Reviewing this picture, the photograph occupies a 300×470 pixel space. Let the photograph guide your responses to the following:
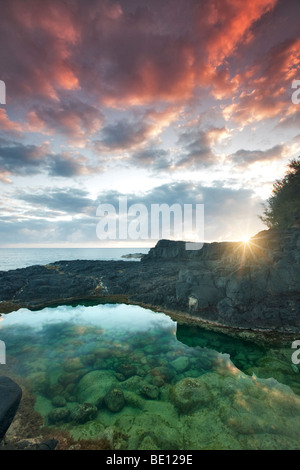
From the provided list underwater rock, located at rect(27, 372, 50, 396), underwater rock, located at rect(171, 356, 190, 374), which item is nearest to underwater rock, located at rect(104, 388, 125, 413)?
underwater rock, located at rect(27, 372, 50, 396)

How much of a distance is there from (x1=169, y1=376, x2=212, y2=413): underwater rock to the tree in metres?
35.2

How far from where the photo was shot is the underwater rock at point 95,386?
12.8 m

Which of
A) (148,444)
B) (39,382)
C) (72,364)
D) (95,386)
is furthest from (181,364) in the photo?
(39,382)

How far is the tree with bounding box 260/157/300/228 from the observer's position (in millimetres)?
37156

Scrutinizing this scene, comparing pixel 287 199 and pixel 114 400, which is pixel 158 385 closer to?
pixel 114 400

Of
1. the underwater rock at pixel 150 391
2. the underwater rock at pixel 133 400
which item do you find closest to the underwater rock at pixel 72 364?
the underwater rock at pixel 133 400

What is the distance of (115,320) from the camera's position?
2697 cm

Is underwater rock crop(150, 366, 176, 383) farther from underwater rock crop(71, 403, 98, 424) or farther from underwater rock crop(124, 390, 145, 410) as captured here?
underwater rock crop(71, 403, 98, 424)

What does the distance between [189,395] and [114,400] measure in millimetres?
5010

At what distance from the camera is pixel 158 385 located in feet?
46.3

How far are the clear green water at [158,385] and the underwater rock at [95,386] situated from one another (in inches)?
2.9

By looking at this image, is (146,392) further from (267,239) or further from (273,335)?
(267,239)

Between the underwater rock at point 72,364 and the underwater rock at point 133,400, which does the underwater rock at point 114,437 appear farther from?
the underwater rock at point 72,364
